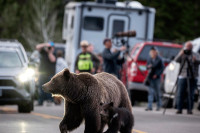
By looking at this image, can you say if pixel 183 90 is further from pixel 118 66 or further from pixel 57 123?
pixel 57 123

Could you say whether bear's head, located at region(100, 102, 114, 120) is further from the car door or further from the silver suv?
the car door

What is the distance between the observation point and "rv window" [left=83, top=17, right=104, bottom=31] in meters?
26.4

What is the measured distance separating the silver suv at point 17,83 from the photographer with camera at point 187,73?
3955mm

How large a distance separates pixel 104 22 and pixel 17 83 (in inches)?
371

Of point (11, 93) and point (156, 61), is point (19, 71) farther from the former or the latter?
point (156, 61)

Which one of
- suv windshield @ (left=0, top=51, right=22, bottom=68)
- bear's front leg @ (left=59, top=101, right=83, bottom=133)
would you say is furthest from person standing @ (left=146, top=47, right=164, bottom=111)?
bear's front leg @ (left=59, top=101, right=83, bottom=133)

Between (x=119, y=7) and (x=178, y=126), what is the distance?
12.2 m

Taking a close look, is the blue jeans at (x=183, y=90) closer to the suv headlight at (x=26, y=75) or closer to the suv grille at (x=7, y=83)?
the suv headlight at (x=26, y=75)

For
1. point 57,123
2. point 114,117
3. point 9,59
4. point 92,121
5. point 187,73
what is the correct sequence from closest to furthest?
point 92,121 < point 114,117 < point 57,123 < point 9,59 < point 187,73

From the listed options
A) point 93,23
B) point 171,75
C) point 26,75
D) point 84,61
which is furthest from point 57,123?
point 93,23


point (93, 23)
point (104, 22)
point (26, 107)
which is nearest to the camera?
point (26, 107)

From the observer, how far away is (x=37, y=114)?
17562 millimetres

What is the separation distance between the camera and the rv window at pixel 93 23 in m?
26.4

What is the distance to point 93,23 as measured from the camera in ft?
86.8
